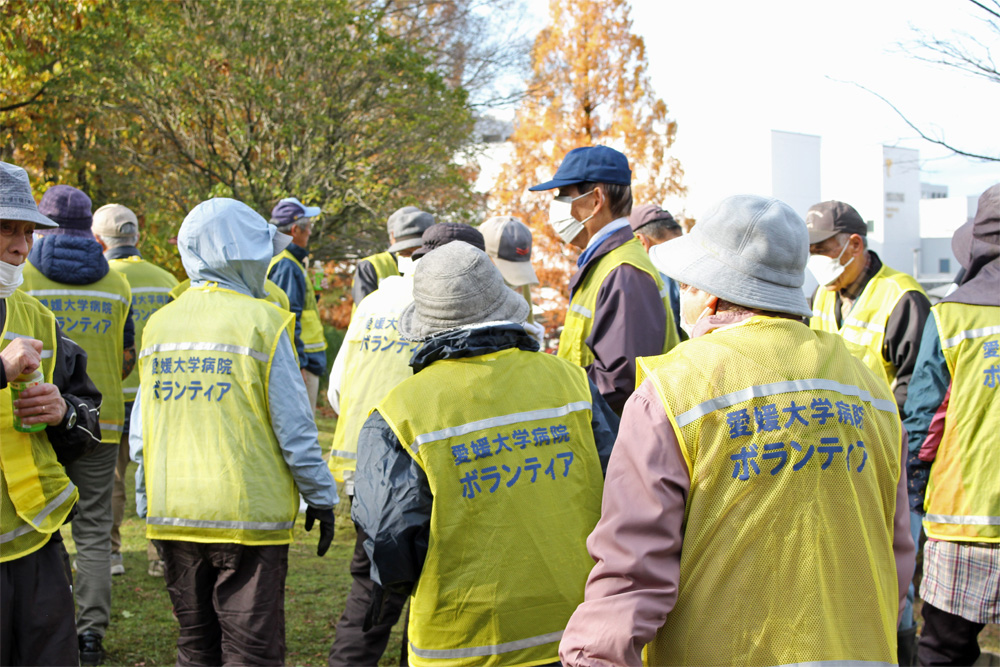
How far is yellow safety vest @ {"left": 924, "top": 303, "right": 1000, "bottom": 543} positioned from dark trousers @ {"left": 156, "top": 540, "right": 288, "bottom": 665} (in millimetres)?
2841

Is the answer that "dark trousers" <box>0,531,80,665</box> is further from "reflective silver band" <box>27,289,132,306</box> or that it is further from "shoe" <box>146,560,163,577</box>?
"shoe" <box>146,560,163,577</box>

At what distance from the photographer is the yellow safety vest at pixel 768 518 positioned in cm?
185

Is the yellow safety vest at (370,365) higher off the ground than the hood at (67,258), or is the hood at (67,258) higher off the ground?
the hood at (67,258)

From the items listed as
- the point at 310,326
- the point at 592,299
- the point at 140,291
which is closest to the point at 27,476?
the point at 592,299

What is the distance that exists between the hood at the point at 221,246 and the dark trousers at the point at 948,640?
11.2ft

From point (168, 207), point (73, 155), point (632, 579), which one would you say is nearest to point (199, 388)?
point (632, 579)

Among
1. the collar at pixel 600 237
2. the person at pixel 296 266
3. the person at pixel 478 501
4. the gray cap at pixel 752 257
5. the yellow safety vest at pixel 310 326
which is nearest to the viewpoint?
the gray cap at pixel 752 257

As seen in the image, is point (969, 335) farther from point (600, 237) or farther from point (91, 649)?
point (91, 649)

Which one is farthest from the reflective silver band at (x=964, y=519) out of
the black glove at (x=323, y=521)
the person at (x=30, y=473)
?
the person at (x=30, y=473)

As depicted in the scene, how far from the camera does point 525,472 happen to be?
2.55 m

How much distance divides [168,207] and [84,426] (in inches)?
382

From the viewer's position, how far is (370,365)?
434 centimetres

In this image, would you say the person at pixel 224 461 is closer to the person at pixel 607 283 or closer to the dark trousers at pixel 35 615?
the dark trousers at pixel 35 615

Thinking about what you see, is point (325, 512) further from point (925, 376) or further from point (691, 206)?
point (691, 206)
